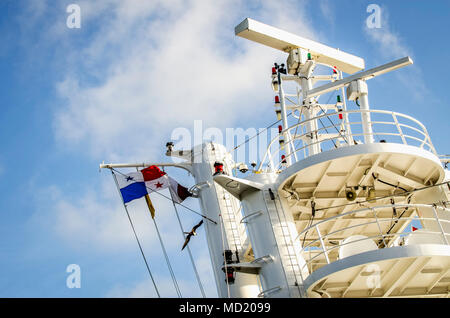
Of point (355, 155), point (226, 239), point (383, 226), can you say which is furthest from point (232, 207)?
point (355, 155)

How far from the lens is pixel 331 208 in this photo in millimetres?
16578

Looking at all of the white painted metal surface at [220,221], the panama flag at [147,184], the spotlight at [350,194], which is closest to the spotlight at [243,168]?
the white painted metal surface at [220,221]

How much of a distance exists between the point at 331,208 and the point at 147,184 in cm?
722

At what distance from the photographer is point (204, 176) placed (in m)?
20.4

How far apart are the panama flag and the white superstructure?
135 centimetres

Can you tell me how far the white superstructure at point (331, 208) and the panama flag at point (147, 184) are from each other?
135cm

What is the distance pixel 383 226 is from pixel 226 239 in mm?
5249

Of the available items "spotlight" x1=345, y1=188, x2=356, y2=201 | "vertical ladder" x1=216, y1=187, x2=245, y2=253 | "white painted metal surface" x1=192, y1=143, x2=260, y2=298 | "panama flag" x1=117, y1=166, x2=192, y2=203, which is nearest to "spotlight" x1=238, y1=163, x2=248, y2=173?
"white painted metal surface" x1=192, y1=143, x2=260, y2=298

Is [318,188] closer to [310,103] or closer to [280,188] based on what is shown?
[280,188]

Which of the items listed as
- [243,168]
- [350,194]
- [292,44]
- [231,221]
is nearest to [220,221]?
[231,221]

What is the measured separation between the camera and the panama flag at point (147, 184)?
2025 cm

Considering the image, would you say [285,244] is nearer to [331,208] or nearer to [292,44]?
[331,208]

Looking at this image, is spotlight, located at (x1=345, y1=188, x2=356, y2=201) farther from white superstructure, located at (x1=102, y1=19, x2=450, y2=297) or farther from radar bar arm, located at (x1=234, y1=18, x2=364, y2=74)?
radar bar arm, located at (x1=234, y1=18, x2=364, y2=74)
